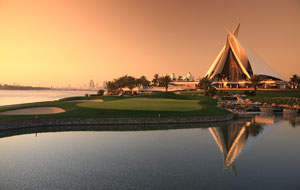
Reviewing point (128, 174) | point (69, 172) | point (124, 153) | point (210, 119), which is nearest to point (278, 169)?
point (128, 174)

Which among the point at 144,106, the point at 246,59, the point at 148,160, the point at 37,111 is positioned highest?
the point at 246,59

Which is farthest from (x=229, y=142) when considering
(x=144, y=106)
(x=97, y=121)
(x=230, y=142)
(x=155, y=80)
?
(x=155, y=80)

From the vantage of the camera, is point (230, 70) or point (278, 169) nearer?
point (278, 169)

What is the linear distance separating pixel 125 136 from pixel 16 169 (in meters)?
10.8

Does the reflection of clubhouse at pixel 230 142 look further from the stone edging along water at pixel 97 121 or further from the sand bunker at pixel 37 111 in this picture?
the sand bunker at pixel 37 111

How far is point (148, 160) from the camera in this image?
1502 cm

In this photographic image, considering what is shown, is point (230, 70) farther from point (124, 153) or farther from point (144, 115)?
point (124, 153)

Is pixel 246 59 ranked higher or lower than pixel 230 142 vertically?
higher

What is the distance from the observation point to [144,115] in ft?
103

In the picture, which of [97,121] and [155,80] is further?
[155,80]

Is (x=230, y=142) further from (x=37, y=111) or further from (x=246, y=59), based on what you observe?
(x=246, y=59)

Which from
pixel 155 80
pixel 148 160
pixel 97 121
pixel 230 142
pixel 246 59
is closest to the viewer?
pixel 148 160

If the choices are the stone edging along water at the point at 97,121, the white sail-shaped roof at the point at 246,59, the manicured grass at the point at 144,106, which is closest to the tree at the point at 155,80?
Answer: the white sail-shaped roof at the point at 246,59

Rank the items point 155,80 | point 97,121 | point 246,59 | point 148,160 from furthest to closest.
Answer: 1. point 155,80
2. point 246,59
3. point 97,121
4. point 148,160
